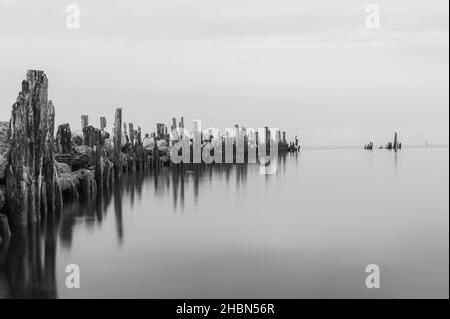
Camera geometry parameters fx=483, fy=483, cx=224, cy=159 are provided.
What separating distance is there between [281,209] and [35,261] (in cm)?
928

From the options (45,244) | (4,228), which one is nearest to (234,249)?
(45,244)

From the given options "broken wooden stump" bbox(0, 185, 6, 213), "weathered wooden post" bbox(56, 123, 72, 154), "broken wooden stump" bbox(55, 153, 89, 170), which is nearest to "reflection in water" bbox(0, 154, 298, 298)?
"broken wooden stump" bbox(0, 185, 6, 213)

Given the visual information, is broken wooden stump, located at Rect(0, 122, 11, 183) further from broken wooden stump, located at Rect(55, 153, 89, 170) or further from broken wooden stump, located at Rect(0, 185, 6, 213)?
broken wooden stump, located at Rect(55, 153, 89, 170)

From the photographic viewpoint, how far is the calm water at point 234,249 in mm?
7820

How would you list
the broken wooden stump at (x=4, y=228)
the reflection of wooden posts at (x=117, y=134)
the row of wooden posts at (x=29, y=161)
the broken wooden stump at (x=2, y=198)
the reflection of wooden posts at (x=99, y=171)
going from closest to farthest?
the broken wooden stump at (x=4, y=228), the broken wooden stump at (x=2, y=198), the row of wooden posts at (x=29, y=161), the reflection of wooden posts at (x=99, y=171), the reflection of wooden posts at (x=117, y=134)

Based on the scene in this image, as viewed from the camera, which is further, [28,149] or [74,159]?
[74,159]

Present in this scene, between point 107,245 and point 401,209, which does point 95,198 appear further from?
point 401,209

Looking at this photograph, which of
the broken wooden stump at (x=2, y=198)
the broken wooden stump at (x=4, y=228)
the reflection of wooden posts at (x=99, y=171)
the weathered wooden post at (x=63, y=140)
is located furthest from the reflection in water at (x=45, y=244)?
the weathered wooden post at (x=63, y=140)

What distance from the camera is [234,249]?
1042 centimetres

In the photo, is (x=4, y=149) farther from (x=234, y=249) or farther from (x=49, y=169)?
(x=234, y=249)

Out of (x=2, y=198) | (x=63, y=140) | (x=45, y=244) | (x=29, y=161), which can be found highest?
(x=63, y=140)

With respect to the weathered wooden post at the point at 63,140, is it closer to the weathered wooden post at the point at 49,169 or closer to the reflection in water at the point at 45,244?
the reflection in water at the point at 45,244
